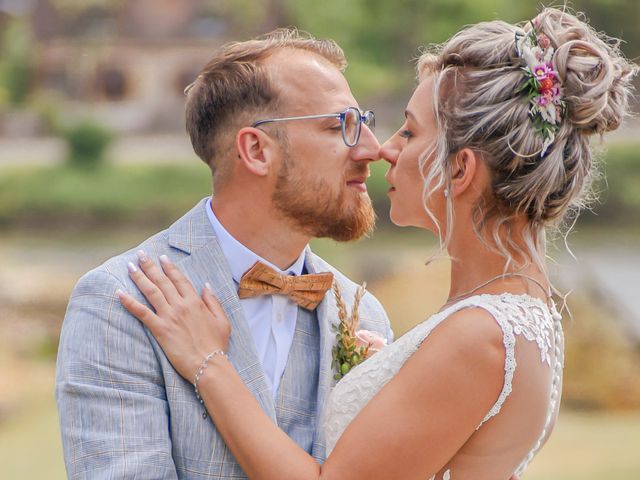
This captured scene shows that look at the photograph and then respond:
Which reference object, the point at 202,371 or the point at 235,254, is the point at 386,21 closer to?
the point at 235,254

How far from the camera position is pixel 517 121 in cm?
233

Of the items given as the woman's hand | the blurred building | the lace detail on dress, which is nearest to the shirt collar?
the woman's hand

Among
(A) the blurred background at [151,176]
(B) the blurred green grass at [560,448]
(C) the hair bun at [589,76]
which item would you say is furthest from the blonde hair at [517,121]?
(A) the blurred background at [151,176]

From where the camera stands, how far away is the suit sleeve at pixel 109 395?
2352 millimetres

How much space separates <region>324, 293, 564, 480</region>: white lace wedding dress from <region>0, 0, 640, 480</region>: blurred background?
8688mm

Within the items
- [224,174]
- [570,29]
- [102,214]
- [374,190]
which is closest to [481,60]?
[570,29]

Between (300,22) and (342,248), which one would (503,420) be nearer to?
(342,248)

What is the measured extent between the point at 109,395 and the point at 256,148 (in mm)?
802

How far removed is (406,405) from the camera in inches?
89.5

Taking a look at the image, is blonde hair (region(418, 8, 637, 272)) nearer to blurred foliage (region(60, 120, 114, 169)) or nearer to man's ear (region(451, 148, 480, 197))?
man's ear (region(451, 148, 480, 197))

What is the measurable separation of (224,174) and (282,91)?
0.92 ft

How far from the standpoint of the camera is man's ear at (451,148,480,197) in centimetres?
236

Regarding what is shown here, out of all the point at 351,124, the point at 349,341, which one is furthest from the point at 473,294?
the point at 351,124

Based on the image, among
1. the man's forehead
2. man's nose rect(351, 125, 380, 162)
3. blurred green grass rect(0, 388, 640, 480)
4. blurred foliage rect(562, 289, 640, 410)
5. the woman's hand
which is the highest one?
the man's forehead
